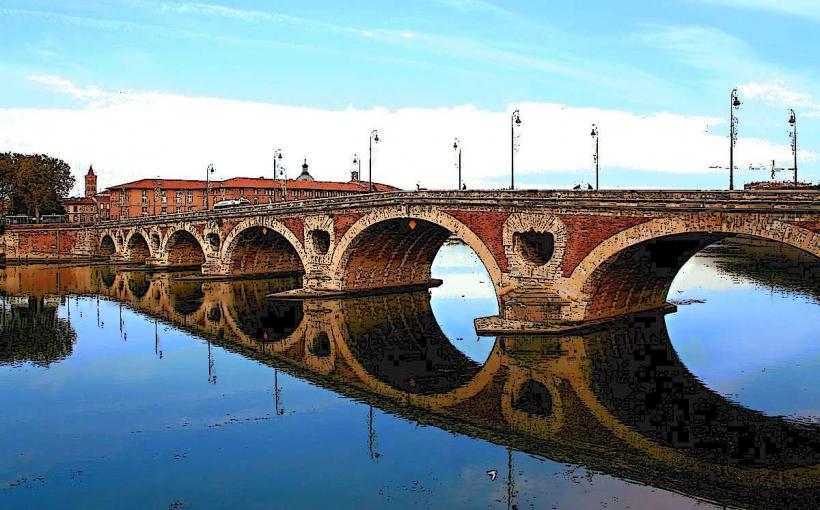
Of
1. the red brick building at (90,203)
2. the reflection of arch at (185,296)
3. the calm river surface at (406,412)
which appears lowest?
the calm river surface at (406,412)

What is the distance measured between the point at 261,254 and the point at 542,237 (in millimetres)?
34123

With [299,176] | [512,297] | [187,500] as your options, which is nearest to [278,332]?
[512,297]

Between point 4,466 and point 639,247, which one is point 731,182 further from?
point 4,466

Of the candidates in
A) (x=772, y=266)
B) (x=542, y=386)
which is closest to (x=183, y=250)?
(x=772, y=266)

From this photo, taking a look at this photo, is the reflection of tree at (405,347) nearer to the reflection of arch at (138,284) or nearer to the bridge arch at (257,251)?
the bridge arch at (257,251)

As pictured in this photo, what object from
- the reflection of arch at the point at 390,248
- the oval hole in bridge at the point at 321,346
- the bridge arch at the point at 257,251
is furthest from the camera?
the bridge arch at the point at 257,251

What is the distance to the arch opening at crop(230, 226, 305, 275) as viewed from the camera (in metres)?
62.2

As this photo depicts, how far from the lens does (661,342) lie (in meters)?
32.5

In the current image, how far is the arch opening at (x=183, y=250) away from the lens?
75.5 m

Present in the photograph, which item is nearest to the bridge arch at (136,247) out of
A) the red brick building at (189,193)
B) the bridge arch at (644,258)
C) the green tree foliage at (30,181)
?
the green tree foliage at (30,181)

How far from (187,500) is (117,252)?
255 feet

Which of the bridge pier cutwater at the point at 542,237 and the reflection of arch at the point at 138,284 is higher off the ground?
the bridge pier cutwater at the point at 542,237

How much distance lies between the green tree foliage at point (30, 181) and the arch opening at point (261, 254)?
48460 mm

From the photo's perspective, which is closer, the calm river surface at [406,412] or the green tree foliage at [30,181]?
the calm river surface at [406,412]
